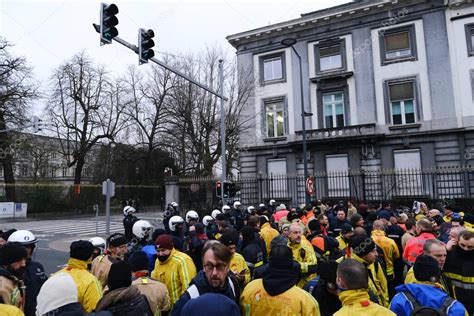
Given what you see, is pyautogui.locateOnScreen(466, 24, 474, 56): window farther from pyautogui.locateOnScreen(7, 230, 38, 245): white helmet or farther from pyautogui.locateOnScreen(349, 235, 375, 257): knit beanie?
pyautogui.locateOnScreen(7, 230, 38, 245): white helmet

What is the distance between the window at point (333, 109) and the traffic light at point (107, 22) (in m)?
19.9

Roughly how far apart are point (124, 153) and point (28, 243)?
35.3 m

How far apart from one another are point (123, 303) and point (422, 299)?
2.40 m

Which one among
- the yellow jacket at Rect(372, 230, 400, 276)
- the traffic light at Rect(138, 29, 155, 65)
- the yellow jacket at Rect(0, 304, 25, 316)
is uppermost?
the traffic light at Rect(138, 29, 155, 65)

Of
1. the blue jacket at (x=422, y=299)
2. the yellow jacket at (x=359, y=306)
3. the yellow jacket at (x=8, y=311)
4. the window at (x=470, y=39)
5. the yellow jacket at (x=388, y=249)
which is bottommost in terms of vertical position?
the yellow jacket at (x=388, y=249)

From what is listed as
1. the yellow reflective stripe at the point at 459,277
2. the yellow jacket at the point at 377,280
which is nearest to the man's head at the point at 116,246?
the yellow jacket at the point at 377,280

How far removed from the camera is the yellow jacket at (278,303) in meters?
2.72

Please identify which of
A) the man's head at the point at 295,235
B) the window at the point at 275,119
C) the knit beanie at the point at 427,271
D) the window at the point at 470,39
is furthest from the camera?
the window at the point at 275,119

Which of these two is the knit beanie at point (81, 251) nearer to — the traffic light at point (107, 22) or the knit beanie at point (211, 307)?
the knit beanie at point (211, 307)

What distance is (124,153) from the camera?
38.4 metres

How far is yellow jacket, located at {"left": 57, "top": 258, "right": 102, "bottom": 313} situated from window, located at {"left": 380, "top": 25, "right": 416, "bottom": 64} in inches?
973

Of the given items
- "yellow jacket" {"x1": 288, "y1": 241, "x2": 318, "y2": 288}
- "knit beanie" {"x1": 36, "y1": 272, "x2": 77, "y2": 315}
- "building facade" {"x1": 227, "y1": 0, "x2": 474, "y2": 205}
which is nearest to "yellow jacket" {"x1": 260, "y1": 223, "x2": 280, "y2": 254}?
"yellow jacket" {"x1": 288, "y1": 241, "x2": 318, "y2": 288}

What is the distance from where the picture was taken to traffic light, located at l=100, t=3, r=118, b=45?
26.4ft

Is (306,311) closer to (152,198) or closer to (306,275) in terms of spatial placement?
(306,275)
